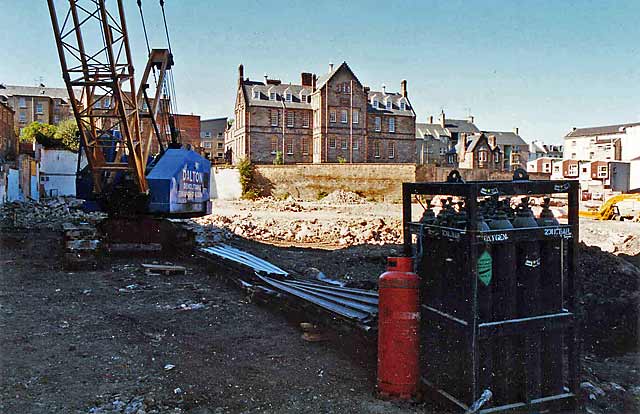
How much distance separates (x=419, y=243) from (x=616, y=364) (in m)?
2.90

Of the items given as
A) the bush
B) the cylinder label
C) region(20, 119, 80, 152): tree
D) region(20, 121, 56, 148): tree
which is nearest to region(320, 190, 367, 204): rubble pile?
the bush

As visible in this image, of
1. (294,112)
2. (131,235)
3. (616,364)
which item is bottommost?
(616,364)

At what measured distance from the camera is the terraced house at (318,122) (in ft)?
179

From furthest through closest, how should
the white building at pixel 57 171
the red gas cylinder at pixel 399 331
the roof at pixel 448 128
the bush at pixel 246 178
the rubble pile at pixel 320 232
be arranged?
the roof at pixel 448 128 < the bush at pixel 246 178 < the white building at pixel 57 171 < the rubble pile at pixel 320 232 < the red gas cylinder at pixel 399 331

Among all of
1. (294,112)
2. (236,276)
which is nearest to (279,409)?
(236,276)

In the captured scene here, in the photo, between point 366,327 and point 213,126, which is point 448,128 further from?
point 366,327

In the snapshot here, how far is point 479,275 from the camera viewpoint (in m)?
4.08

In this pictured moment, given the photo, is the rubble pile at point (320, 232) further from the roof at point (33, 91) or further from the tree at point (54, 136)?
the roof at point (33, 91)

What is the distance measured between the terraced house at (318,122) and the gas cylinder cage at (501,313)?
50.1m

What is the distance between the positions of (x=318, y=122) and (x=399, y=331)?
51.9 metres

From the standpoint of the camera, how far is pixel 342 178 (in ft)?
150

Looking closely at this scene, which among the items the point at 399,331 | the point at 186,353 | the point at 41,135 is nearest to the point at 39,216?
the point at 186,353

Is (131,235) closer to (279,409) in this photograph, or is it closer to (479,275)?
(279,409)

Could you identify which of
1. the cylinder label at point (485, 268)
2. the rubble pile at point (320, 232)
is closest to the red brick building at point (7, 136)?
the rubble pile at point (320, 232)
